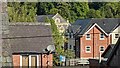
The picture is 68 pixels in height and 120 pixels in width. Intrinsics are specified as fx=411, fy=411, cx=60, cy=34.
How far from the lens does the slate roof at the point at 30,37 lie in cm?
679

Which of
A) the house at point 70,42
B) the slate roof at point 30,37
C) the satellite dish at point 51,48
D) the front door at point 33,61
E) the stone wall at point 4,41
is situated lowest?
the house at point 70,42

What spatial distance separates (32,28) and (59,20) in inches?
805

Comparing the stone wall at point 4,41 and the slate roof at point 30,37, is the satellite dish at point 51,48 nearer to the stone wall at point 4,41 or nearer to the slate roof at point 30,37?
the slate roof at point 30,37

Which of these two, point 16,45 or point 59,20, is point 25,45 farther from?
point 59,20

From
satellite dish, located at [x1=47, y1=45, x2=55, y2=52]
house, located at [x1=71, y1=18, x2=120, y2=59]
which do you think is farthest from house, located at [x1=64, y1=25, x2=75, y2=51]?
satellite dish, located at [x1=47, y1=45, x2=55, y2=52]

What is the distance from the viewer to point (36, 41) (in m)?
6.91

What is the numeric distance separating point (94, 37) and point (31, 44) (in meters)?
11.7

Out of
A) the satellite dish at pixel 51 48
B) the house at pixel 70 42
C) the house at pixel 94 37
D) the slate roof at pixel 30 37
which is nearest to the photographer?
the satellite dish at pixel 51 48

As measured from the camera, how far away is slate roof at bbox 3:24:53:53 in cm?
679

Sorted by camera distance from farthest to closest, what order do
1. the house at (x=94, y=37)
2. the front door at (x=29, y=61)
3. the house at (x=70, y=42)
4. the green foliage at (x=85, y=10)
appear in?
the green foliage at (x=85, y=10) → the house at (x=70, y=42) → the house at (x=94, y=37) → the front door at (x=29, y=61)

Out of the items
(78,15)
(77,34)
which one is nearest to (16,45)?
(77,34)

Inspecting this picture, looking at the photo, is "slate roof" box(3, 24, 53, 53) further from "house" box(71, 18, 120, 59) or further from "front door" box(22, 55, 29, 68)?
"house" box(71, 18, 120, 59)

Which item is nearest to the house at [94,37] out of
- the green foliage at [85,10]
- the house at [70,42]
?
the house at [70,42]

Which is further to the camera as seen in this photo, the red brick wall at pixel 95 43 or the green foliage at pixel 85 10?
the green foliage at pixel 85 10
